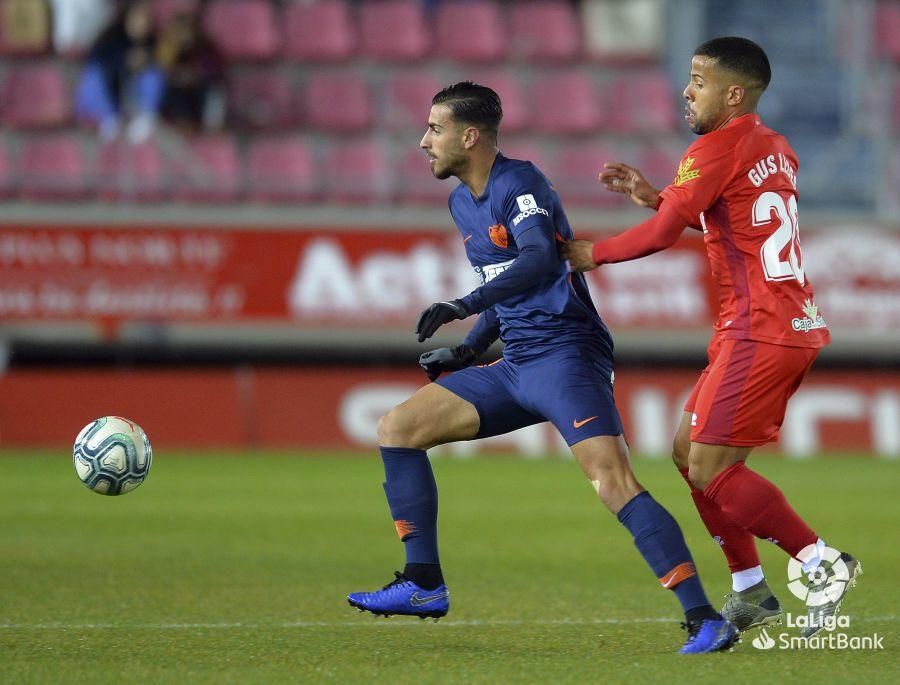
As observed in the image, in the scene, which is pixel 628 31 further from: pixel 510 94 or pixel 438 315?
pixel 438 315

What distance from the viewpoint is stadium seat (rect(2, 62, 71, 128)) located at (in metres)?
16.1

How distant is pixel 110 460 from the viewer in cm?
657

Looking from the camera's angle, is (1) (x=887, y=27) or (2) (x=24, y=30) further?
(1) (x=887, y=27)

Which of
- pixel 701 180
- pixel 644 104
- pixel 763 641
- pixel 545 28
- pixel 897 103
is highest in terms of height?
pixel 545 28

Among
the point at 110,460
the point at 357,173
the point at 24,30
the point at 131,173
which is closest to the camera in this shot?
the point at 110,460

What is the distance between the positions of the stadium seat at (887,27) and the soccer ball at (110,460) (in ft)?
46.0

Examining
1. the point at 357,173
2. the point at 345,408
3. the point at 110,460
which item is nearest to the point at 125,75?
the point at 357,173

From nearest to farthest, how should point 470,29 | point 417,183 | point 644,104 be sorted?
point 417,183 → point 644,104 → point 470,29

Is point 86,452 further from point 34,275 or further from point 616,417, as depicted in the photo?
point 34,275

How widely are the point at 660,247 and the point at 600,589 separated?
2.50m

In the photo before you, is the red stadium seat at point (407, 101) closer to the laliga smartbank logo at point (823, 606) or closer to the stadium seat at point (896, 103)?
the stadium seat at point (896, 103)

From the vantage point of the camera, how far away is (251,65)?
16578mm

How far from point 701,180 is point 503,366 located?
1061mm

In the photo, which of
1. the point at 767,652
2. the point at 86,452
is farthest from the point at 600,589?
Answer: the point at 86,452
